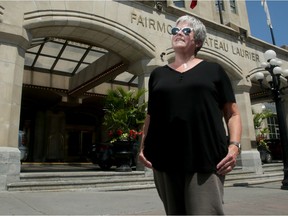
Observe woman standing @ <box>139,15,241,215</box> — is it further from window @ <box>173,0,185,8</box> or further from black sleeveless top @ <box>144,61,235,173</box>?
window @ <box>173,0,185,8</box>

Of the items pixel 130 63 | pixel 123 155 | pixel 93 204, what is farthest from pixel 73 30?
pixel 93 204

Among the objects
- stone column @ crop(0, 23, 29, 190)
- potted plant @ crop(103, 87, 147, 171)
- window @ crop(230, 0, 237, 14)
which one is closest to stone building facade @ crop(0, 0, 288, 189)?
stone column @ crop(0, 23, 29, 190)

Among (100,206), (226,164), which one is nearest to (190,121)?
(226,164)

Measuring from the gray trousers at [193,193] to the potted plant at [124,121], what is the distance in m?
7.86

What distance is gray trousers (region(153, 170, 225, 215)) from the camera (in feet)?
5.56

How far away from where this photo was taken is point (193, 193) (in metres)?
1.72

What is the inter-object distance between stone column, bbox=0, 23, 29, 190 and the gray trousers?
670 centimetres

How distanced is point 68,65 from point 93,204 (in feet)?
42.9

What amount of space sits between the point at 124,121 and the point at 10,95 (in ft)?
12.1

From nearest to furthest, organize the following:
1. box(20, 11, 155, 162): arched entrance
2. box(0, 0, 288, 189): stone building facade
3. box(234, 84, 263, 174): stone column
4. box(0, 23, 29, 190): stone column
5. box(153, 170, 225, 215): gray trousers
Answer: box(153, 170, 225, 215): gray trousers, box(0, 23, 29, 190): stone column, box(0, 0, 288, 189): stone building facade, box(20, 11, 155, 162): arched entrance, box(234, 84, 263, 174): stone column

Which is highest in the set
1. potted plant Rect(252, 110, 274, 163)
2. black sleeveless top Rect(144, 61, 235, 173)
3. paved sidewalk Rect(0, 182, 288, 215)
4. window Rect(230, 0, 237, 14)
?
window Rect(230, 0, 237, 14)

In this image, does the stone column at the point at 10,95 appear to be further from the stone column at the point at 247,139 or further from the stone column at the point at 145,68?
the stone column at the point at 247,139

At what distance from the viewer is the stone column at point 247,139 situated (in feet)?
42.8

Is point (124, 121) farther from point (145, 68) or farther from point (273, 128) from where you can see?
point (273, 128)
